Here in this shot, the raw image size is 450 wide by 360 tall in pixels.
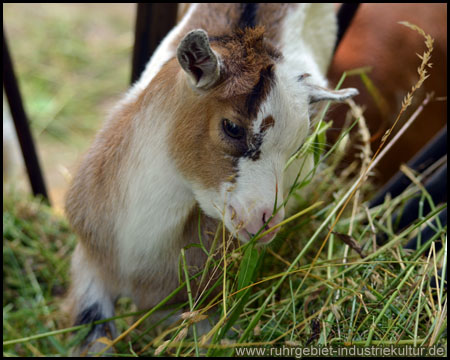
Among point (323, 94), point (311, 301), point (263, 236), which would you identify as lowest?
point (311, 301)

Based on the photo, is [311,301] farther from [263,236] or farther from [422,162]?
[422,162]

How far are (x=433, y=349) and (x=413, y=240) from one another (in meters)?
0.58

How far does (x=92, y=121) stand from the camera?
13.8ft

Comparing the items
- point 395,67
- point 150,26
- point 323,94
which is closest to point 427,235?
point 323,94

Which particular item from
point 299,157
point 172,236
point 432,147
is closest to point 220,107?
point 299,157

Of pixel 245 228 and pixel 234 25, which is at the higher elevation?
pixel 234 25

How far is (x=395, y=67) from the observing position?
2.75m

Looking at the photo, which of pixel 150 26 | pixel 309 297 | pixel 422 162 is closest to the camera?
pixel 309 297

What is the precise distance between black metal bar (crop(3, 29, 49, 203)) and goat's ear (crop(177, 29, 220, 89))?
1483 millimetres

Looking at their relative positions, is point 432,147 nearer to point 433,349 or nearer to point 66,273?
point 433,349

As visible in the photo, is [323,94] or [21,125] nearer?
[323,94]

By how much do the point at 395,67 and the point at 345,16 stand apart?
387 millimetres

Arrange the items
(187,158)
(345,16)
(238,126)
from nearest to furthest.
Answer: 1. (238,126)
2. (187,158)
3. (345,16)

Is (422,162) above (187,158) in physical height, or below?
below
